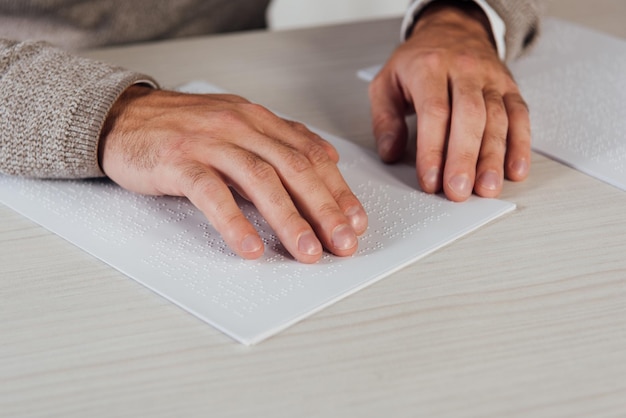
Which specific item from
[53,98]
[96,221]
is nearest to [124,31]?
[53,98]

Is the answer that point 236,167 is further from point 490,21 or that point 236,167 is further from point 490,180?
point 490,21

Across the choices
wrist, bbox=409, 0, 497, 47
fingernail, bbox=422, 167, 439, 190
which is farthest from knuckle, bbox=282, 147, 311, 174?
wrist, bbox=409, 0, 497, 47

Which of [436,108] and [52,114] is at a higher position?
[52,114]

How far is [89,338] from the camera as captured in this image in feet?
1.94

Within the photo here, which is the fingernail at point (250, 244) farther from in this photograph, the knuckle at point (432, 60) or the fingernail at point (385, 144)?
the knuckle at point (432, 60)

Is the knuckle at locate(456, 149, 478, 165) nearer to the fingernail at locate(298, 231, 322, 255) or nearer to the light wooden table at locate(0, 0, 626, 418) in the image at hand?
the light wooden table at locate(0, 0, 626, 418)

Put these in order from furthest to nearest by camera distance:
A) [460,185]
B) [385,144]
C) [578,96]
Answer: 1. [578,96]
2. [385,144]
3. [460,185]

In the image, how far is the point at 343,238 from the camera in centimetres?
68

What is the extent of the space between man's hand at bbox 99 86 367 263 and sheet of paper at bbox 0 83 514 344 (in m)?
0.02

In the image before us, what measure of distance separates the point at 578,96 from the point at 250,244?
1.79ft

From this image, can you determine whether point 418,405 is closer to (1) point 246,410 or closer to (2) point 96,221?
(1) point 246,410

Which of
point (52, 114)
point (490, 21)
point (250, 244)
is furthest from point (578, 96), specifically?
point (52, 114)

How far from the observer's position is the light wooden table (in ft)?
1.72

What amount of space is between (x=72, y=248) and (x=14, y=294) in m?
0.08
